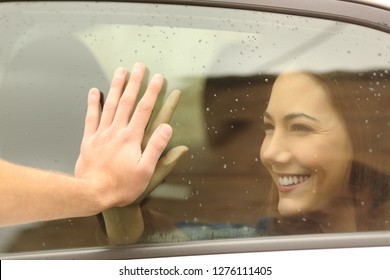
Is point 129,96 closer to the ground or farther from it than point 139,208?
farther from it

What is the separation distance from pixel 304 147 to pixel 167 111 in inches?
15.3

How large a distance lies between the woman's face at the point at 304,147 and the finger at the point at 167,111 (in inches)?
9.9

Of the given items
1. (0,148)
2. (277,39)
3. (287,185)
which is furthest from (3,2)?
(287,185)

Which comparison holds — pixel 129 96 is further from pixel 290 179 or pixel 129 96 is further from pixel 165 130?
pixel 290 179

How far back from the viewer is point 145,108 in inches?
83.8

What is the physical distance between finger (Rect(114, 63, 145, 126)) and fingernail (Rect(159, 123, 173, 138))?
0.09 meters

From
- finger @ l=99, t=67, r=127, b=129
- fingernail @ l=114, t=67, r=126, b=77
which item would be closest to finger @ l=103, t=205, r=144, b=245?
finger @ l=99, t=67, r=127, b=129

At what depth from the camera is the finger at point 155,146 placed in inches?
82.7

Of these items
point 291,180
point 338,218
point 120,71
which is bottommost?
point 338,218

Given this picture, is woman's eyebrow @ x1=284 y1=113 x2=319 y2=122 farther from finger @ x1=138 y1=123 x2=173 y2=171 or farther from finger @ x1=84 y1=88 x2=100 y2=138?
finger @ x1=84 y1=88 x2=100 y2=138

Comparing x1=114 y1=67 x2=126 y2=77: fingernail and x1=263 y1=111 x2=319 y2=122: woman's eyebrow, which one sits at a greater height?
x1=114 y1=67 x2=126 y2=77: fingernail

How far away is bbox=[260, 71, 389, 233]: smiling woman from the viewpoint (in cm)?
213

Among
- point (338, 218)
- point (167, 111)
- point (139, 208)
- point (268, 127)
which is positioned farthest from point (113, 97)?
point (338, 218)

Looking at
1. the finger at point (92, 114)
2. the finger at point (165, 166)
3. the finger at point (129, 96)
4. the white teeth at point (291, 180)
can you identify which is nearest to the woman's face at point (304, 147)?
the white teeth at point (291, 180)
